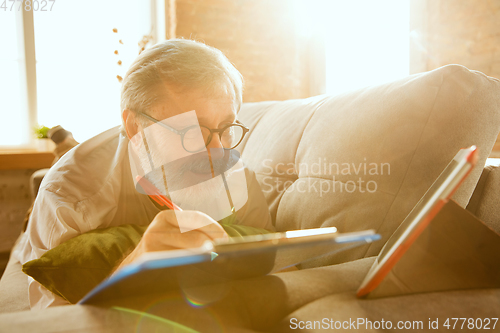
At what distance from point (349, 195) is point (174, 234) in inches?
17.9

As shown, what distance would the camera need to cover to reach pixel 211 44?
2781mm

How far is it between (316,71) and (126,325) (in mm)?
3069

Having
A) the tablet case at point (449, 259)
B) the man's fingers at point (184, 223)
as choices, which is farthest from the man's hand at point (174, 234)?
the tablet case at point (449, 259)

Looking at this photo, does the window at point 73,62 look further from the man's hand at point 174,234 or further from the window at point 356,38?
the man's hand at point 174,234

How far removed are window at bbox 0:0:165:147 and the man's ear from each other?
215cm

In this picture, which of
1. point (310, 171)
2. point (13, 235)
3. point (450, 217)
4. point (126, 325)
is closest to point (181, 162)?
point (310, 171)

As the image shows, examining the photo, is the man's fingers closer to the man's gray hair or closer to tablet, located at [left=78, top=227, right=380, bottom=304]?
tablet, located at [left=78, top=227, right=380, bottom=304]

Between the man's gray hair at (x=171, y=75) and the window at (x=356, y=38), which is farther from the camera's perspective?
the window at (x=356, y=38)

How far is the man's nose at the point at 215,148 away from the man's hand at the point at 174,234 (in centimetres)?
38

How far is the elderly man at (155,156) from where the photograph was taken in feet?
2.49

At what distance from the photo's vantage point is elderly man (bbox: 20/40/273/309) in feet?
2.49

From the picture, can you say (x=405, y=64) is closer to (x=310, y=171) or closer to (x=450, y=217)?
(x=310, y=171)

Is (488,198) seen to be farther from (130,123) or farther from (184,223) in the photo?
(130,123)

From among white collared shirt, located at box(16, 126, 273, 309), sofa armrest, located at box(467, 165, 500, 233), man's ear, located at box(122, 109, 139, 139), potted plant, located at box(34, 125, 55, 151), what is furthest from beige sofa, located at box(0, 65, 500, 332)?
potted plant, located at box(34, 125, 55, 151)
